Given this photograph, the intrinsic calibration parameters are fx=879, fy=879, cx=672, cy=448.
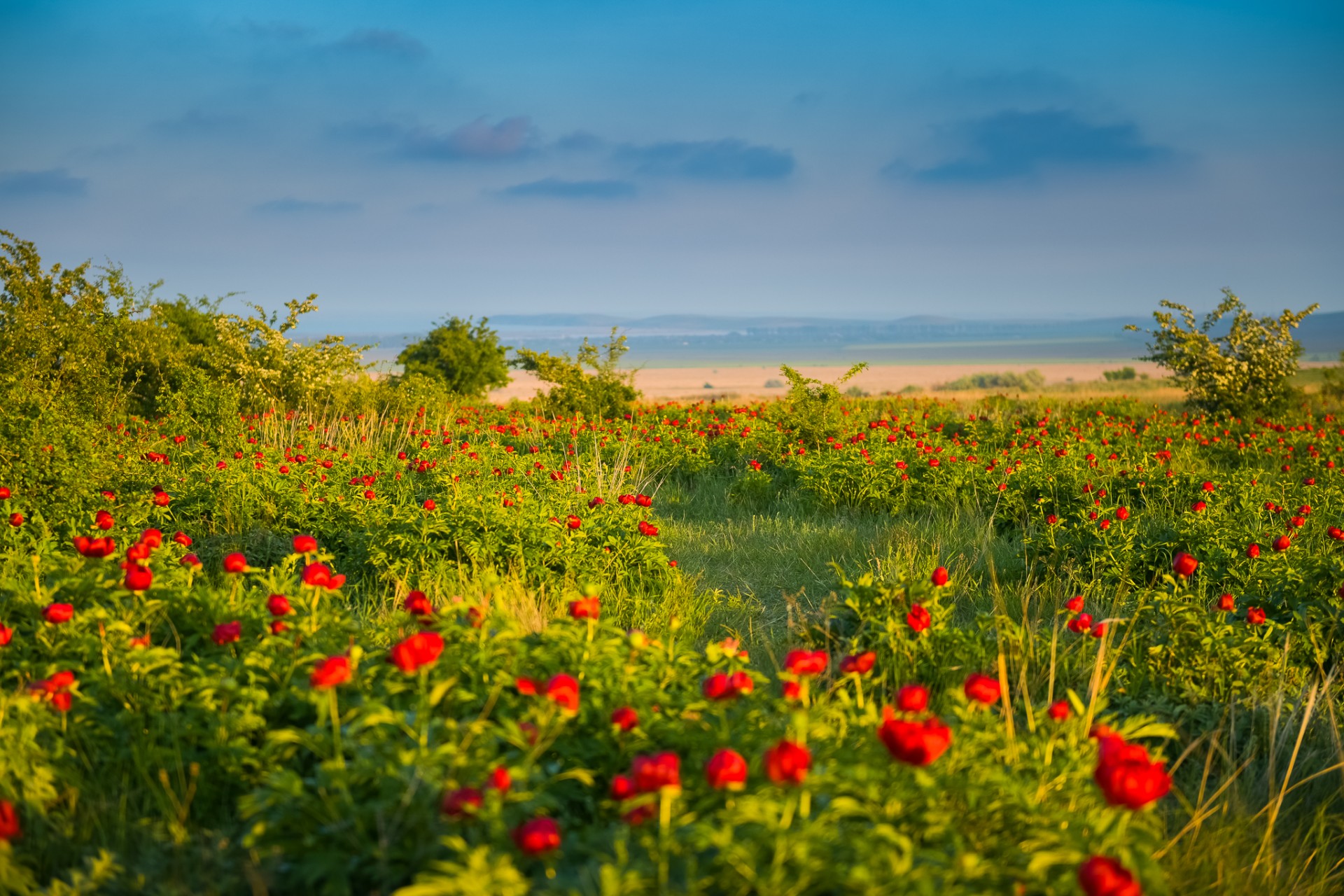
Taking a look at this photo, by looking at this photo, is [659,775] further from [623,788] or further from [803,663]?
[803,663]

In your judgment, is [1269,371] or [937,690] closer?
[937,690]

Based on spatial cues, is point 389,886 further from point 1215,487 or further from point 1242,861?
point 1215,487

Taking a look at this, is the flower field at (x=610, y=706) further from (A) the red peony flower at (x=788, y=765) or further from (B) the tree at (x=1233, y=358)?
(B) the tree at (x=1233, y=358)

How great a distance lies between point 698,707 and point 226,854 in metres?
1.31

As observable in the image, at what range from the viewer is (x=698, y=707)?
242cm

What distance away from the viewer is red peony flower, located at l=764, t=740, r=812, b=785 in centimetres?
170

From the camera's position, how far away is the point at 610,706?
2.48 meters

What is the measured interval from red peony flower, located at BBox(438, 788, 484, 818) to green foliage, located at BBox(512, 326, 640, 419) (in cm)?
1291

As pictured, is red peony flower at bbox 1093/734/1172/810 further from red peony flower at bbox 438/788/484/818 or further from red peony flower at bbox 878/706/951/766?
red peony flower at bbox 438/788/484/818

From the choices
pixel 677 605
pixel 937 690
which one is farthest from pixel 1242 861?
pixel 677 605

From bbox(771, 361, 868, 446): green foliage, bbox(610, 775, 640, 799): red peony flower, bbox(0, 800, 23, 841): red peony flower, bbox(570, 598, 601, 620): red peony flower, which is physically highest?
bbox(771, 361, 868, 446): green foliage

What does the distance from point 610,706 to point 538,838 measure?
0.76 m

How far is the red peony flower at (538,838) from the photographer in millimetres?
1729

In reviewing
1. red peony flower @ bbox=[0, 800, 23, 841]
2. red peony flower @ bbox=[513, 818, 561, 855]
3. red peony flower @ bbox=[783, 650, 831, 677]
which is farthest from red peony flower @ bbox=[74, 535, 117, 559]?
red peony flower @ bbox=[783, 650, 831, 677]
